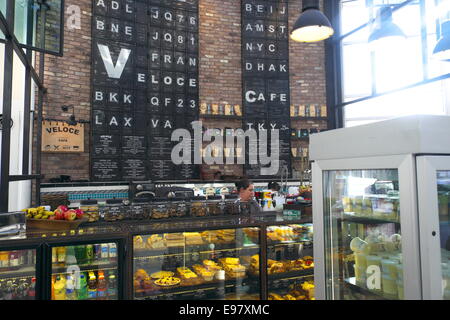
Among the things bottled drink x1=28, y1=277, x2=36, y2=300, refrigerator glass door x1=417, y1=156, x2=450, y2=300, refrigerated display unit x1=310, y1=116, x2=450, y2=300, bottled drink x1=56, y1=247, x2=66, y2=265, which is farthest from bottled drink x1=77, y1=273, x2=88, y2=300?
refrigerator glass door x1=417, y1=156, x2=450, y2=300

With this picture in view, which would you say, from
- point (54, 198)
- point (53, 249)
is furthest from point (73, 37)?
point (53, 249)

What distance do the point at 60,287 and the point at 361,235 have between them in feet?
8.12

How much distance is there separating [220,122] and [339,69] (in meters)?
3.17

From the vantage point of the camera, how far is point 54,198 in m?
5.41

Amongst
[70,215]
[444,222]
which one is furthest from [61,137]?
[444,222]

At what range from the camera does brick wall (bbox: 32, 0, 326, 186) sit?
19.1ft

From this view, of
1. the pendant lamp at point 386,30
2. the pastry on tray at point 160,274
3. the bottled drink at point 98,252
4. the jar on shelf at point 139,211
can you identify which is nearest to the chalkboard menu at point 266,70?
the pendant lamp at point 386,30

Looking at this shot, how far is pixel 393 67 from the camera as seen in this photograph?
6.73m

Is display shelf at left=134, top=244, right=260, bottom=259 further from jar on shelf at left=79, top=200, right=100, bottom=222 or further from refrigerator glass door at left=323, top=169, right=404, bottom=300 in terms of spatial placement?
refrigerator glass door at left=323, top=169, right=404, bottom=300

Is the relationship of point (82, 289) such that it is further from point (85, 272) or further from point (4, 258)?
point (4, 258)

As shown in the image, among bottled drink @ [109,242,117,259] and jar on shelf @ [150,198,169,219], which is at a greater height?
jar on shelf @ [150,198,169,219]

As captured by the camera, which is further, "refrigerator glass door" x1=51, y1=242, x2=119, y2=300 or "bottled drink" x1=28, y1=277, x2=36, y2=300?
"refrigerator glass door" x1=51, y1=242, x2=119, y2=300

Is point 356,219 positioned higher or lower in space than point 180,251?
higher

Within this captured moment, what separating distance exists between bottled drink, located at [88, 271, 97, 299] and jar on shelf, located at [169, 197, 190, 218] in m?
0.90
